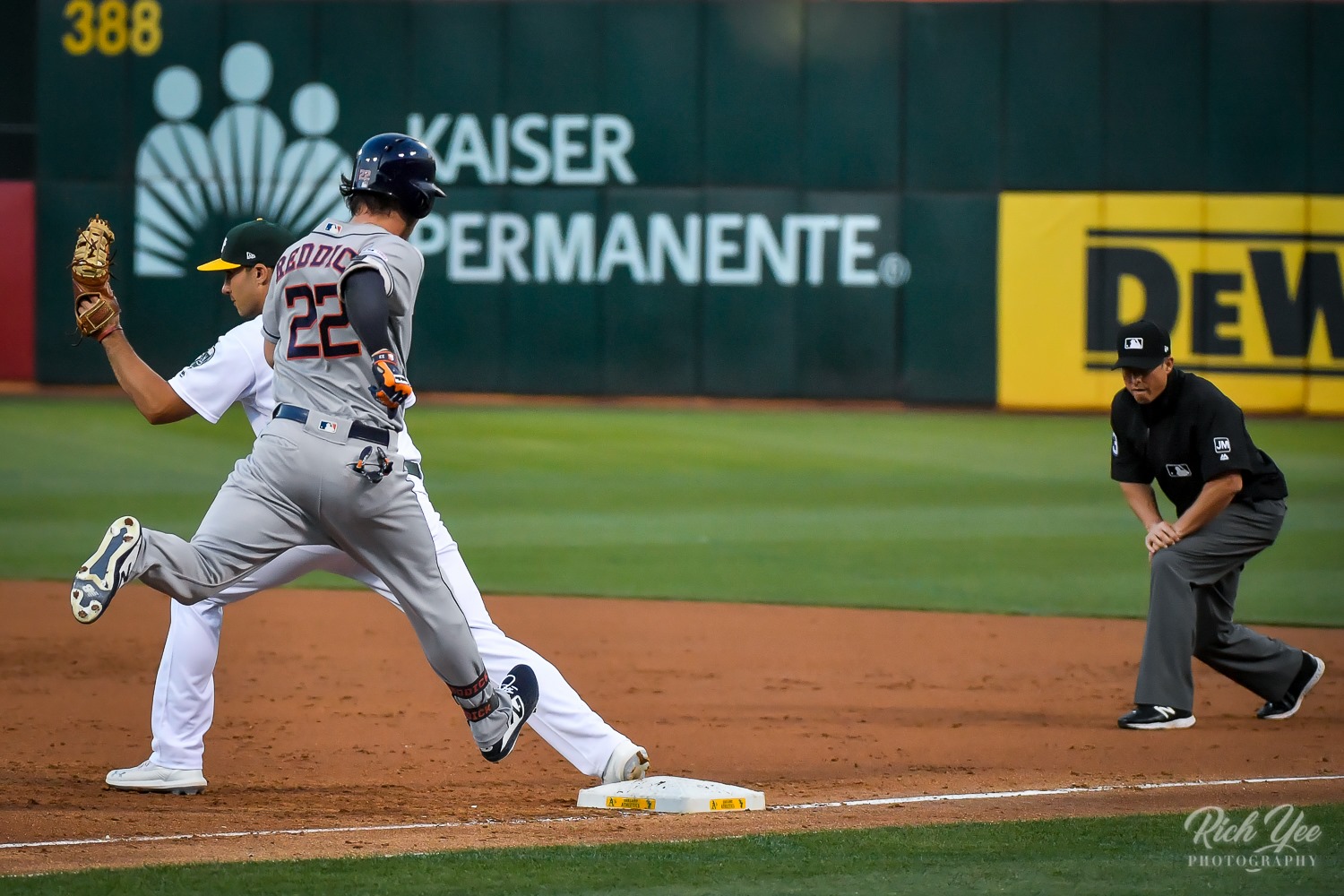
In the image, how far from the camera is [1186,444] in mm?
6578

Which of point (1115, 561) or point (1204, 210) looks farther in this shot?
point (1204, 210)

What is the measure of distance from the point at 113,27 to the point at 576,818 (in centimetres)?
1752

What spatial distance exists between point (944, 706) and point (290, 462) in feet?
11.8

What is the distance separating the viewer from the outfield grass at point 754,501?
10391 millimetres

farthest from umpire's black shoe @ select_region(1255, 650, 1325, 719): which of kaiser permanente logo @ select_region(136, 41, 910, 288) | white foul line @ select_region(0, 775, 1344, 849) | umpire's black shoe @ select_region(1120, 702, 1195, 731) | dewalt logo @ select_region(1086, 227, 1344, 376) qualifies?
kaiser permanente logo @ select_region(136, 41, 910, 288)

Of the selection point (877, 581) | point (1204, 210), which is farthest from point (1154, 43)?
point (877, 581)

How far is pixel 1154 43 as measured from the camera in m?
18.9

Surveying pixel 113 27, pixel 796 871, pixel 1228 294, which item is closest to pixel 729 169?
pixel 1228 294

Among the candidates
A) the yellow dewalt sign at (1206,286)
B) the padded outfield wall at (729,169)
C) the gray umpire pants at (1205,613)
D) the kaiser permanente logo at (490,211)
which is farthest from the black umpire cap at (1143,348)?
the kaiser permanente logo at (490,211)

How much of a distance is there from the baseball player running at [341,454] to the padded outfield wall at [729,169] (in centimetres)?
1498

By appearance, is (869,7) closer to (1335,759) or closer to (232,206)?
(232,206)

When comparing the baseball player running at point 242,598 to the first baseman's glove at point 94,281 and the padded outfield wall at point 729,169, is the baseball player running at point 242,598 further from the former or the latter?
the padded outfield wall at point 729,169

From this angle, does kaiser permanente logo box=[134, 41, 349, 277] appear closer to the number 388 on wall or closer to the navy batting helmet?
the number 388 on wall

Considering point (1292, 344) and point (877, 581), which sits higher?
point (1292, 344)
